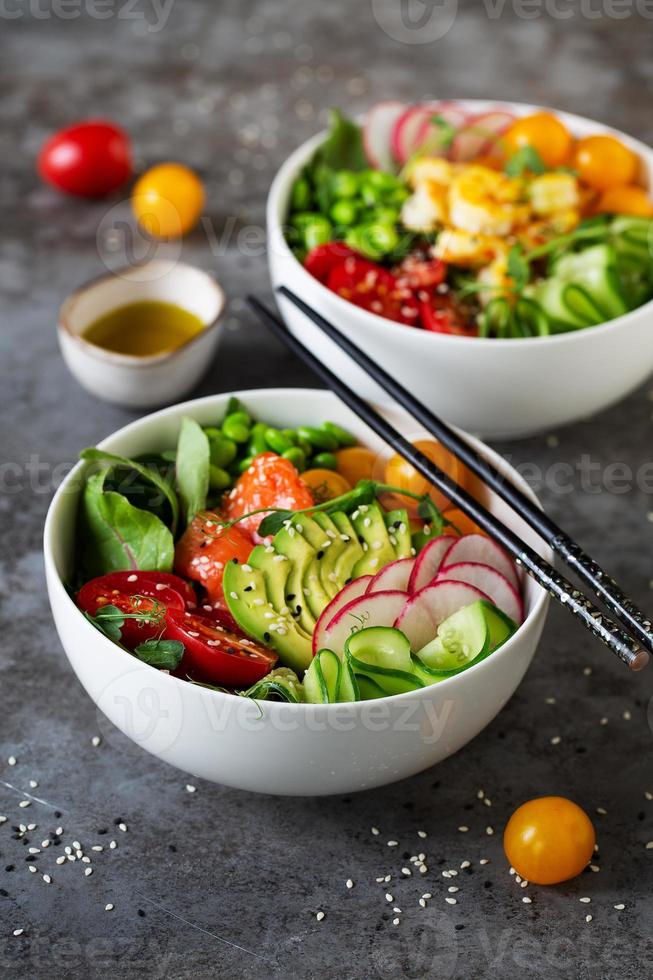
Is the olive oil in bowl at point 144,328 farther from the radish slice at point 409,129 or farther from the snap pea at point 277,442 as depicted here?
the radish slice at point 409,129

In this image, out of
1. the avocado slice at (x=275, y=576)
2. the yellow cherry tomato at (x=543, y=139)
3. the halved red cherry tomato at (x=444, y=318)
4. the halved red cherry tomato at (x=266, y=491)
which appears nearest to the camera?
the avocado slice at (x=275, y=576)

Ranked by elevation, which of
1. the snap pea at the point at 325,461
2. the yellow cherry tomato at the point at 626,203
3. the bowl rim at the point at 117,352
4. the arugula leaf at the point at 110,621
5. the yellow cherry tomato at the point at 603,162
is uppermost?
the yellow cherry tomato at the point at 603,162

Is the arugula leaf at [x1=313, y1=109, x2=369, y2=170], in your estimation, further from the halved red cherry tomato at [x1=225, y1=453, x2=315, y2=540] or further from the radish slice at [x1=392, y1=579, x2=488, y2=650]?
the radish slice at [x1=392, y1=579, x2=488, y2=650]

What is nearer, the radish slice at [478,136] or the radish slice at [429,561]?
the radish slice at [429,561]

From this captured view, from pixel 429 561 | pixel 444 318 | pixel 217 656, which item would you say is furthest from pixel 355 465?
pixel 217 656

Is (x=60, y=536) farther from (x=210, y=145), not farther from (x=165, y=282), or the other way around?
(x=210, y=145)

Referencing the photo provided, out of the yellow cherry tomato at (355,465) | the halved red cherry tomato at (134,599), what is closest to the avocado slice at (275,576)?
the halved red cherry tomato at (134,599)

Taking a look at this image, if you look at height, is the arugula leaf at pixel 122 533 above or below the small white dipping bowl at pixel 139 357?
above
